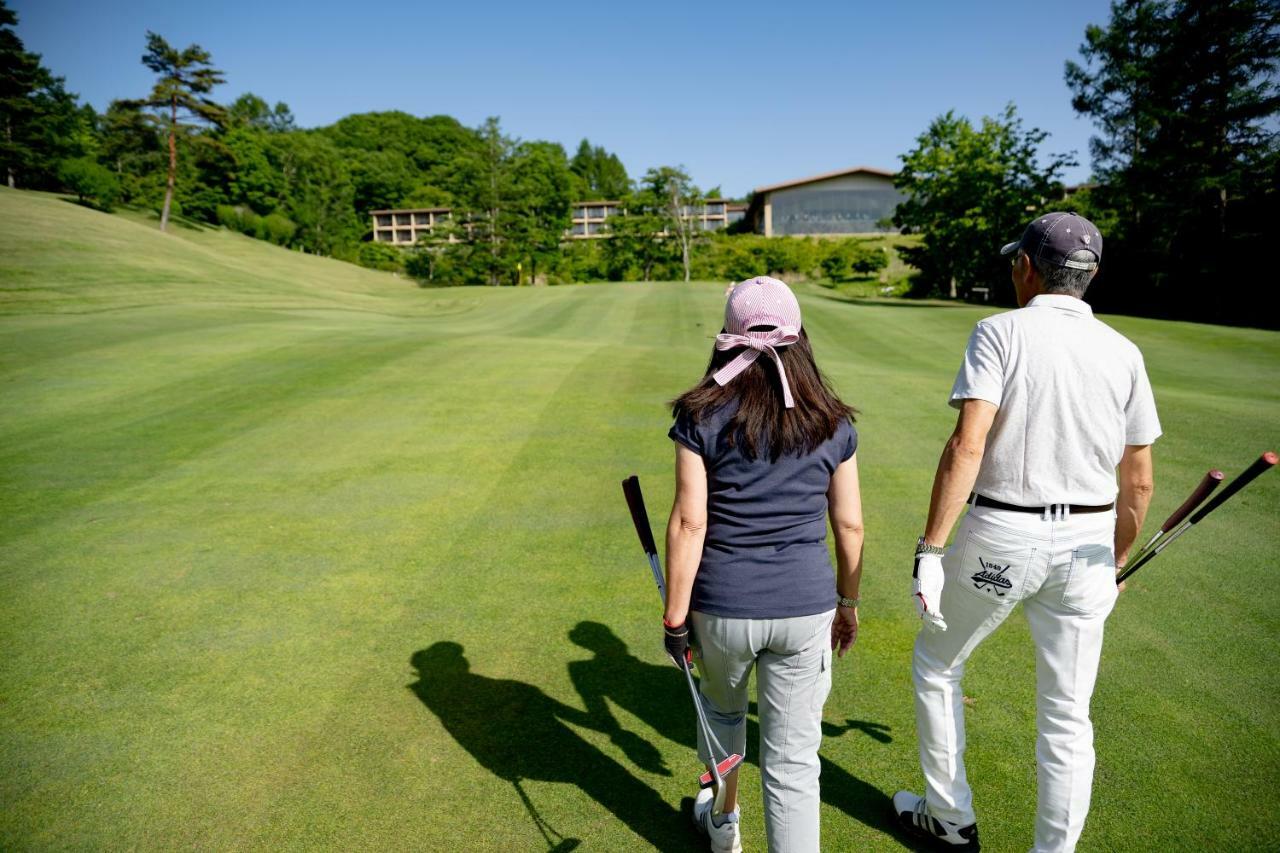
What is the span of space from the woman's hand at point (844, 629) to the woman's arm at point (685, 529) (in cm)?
71

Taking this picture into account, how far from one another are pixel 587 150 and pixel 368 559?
158793 mm

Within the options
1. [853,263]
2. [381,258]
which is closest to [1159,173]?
[853,263]

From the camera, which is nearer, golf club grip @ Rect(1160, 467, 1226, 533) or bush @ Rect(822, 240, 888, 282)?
golf club grip @ Rect(1160, 467, 1226, 533)

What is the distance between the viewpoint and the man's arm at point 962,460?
107 inches

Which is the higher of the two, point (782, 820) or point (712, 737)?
point (712, 737)

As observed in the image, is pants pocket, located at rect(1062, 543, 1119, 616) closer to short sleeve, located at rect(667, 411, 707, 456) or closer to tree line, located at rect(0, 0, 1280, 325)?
short sleeve, located at rect(667, 411, 707, 456)

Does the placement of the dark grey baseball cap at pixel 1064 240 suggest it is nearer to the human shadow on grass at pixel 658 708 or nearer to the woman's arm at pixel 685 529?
the woman's arm at pixel 685 529

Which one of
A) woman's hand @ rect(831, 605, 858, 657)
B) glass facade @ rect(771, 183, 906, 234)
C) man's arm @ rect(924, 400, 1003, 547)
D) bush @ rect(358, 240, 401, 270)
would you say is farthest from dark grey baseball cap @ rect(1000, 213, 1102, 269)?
glass facade @ rect(771, 183, 906, 234)

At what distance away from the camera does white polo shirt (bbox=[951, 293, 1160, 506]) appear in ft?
8.84

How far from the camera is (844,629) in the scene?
2.97 metres

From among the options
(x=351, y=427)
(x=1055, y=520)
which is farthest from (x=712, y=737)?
(x=351, y=427)

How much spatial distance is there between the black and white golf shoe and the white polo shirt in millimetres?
1450

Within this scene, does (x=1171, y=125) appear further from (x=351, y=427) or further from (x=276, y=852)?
(x=276, y=852)

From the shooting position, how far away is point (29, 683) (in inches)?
166
